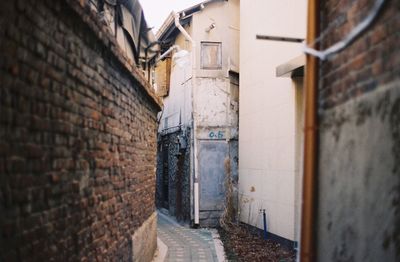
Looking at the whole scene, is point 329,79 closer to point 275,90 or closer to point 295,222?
point 295,222

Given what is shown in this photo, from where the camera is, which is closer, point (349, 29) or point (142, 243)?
point (349, 29)

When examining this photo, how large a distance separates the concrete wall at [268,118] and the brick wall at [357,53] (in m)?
5.62

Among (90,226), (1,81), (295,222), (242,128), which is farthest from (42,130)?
(242,128)

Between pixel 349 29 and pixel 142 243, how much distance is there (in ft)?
17.4

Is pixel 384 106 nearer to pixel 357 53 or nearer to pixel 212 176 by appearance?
pixel 357 53

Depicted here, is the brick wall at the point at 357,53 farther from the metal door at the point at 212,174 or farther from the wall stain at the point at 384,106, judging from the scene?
the metal door at the point at 212,174

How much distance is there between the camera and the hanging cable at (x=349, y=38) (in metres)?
2.63

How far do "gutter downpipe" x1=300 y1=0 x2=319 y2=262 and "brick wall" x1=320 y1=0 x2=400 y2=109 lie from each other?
0.23 feet

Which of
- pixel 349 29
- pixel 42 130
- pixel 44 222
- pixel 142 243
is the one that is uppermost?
pixel 349 29

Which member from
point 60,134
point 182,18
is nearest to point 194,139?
point 182,18

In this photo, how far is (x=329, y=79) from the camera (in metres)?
3.37

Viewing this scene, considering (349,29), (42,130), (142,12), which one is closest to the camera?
(42,130)

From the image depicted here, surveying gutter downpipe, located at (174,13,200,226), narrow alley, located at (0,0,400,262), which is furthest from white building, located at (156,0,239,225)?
narrow alley, located at (0,0,400,262)

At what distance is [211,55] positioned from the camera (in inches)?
575
